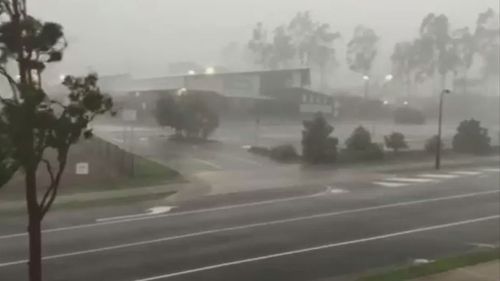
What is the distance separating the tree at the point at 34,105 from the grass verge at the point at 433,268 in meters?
6.71

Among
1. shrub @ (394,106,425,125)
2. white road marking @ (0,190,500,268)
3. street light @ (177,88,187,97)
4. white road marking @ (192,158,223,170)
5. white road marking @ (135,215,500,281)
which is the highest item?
street light @ (177,88,187,97)

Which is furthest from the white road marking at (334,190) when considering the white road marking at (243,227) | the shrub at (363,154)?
the shrub at (363,154)

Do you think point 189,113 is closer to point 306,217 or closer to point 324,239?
point 306,217

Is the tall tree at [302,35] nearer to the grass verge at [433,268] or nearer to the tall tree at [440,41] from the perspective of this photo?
the tall tree at [440,41]

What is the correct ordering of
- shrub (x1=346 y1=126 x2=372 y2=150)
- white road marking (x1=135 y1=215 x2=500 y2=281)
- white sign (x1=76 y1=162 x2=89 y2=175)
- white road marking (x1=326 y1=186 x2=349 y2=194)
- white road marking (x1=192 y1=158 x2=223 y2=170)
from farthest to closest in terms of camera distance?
1. shrub (x1=346 y1=126 x2=372 y2=150)
2. white road marking (x1=192 y1=158 x2=223 y2=170)
3. white road marking (x1=326 y1=186 x2=349 y2=194)
4. white sign (x1=76 y1=162 x2=89 y2=175)
5. white road marking (x1=135 y1=215 x2=500 y2=281)

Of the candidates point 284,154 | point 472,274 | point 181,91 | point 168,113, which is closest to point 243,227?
point 472,274

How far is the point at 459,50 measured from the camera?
76.6 meters

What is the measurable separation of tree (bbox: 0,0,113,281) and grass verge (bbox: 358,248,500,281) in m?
6.71

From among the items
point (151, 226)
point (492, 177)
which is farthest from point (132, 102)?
point (151, 226)

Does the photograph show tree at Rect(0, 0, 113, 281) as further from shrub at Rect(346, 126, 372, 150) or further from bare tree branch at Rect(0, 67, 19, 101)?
shrub at Rect(346, 126, 372, 150)

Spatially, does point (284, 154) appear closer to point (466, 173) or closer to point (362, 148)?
point (362, 148)

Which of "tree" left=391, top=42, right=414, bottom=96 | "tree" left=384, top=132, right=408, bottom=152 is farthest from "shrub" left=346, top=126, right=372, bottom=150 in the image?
"tree" left=391, top=42, right=414, bottom=96

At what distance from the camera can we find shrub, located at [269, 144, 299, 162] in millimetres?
40375

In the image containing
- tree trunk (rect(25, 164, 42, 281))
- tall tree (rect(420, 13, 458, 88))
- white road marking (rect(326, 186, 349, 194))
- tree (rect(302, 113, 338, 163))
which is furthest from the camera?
tall tree (rect(420, 13, 458, 88))
